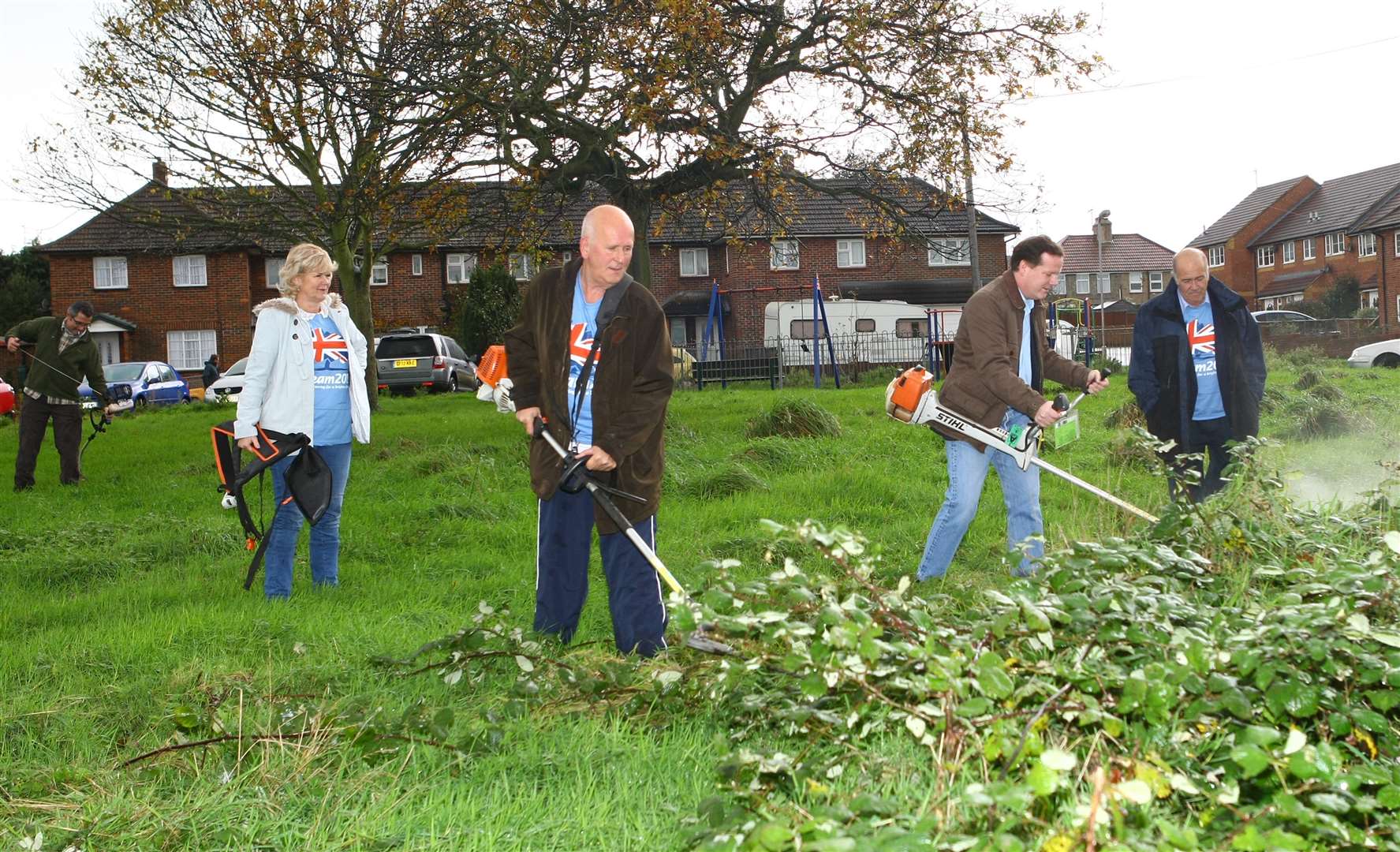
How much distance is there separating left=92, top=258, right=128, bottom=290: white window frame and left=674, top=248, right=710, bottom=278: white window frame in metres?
20.6

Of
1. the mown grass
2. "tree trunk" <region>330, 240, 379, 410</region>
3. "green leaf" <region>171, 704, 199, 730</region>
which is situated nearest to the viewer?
the mown grass

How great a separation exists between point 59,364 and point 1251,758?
11.8 meters

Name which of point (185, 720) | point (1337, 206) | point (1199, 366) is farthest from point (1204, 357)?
point (1337, 206)

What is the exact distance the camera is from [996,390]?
580 cm

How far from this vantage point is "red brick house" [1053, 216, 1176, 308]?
78.1m

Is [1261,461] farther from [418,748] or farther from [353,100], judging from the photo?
[353,100]

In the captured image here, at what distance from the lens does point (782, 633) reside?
3152 mm

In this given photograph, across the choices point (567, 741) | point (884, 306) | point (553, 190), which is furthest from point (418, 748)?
point (884, 306)

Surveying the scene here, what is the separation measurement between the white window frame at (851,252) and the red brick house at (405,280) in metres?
0.04

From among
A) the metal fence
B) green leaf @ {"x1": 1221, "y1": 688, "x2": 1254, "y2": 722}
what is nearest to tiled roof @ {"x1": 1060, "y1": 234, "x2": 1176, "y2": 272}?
the metal fence

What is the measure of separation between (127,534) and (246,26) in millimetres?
12565

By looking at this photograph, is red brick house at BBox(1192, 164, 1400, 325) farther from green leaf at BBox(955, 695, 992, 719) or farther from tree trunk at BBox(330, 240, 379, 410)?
green leaf at BBox(955, 695, 992, 719)

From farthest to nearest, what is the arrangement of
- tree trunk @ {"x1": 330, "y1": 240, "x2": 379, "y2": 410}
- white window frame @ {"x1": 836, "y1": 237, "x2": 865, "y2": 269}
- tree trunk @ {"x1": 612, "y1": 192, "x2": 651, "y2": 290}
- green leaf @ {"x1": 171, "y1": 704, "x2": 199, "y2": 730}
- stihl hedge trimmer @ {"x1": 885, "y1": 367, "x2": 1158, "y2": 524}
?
white window frame @ {"x1": 836, "y1": 237, "x2": 865, "y2": 269} → tree trunk @ {"x1": 330, "y1": 240, "x2": 379, "y2": 410} → tree trunk @ {"x1": 612, "y1": 192, "x2": 651, "y2": 290} → stihl hedge trimmer @ {"x1": 885, "y1": 367, "x2": 1158, "y2": 524} → green leaf @ {"x1": 171, "y1": 704, "x2": 199, "y2": 730}

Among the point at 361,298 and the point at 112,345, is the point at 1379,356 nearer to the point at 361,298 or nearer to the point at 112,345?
the point at 361,298
